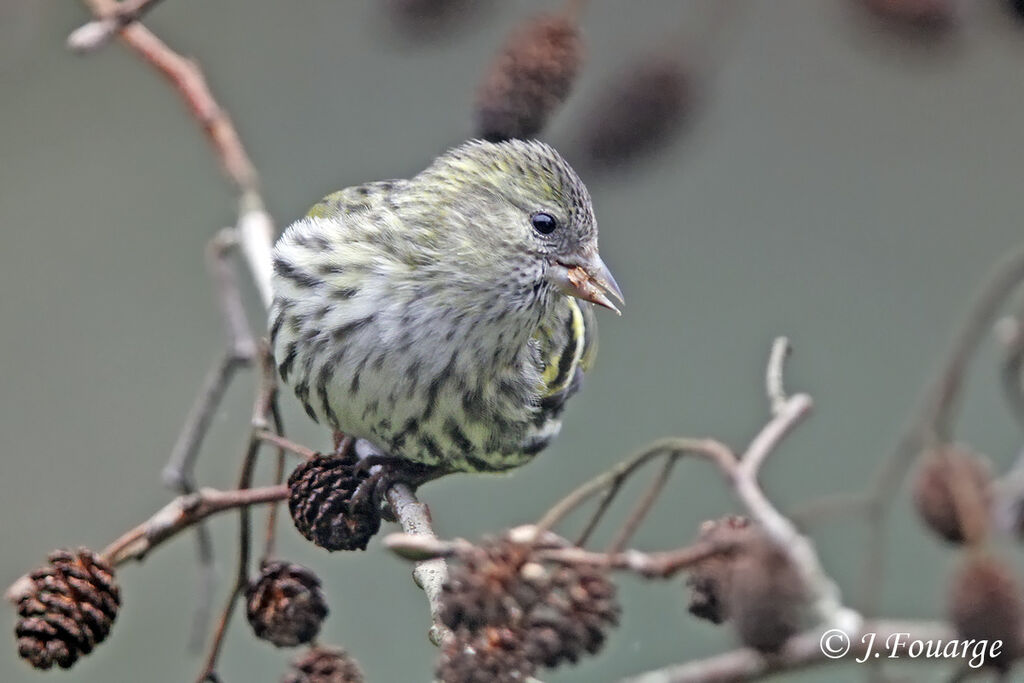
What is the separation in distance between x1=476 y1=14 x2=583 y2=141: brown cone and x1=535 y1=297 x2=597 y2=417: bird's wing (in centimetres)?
29

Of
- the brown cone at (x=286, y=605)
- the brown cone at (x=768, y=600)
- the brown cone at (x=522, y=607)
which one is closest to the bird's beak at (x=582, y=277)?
the brown cone at (x=286, y=605)

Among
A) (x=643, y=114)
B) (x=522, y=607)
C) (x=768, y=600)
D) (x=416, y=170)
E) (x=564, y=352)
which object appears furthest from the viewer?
(x=416, y=170)

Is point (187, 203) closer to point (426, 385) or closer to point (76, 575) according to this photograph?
point (426, 385)

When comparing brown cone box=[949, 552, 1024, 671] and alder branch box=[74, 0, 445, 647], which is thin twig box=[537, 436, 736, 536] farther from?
alder branch box=[74, 0, 445, 647]

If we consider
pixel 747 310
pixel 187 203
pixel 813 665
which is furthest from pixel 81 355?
pixel 813 665

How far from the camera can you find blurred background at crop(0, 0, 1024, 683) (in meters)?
2.77

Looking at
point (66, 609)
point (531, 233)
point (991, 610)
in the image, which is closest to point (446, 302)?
point (531, 233)

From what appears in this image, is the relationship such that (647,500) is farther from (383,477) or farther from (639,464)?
(383,477)

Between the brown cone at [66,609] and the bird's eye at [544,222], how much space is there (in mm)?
661

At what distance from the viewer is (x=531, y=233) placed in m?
1.66

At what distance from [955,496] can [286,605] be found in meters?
0.75

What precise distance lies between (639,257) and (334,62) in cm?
101

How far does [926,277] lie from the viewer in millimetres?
3154

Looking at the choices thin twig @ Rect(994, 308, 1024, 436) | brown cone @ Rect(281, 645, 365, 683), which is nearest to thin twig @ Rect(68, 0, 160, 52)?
brown cone @ Rect(281, 645, 365, 683)
